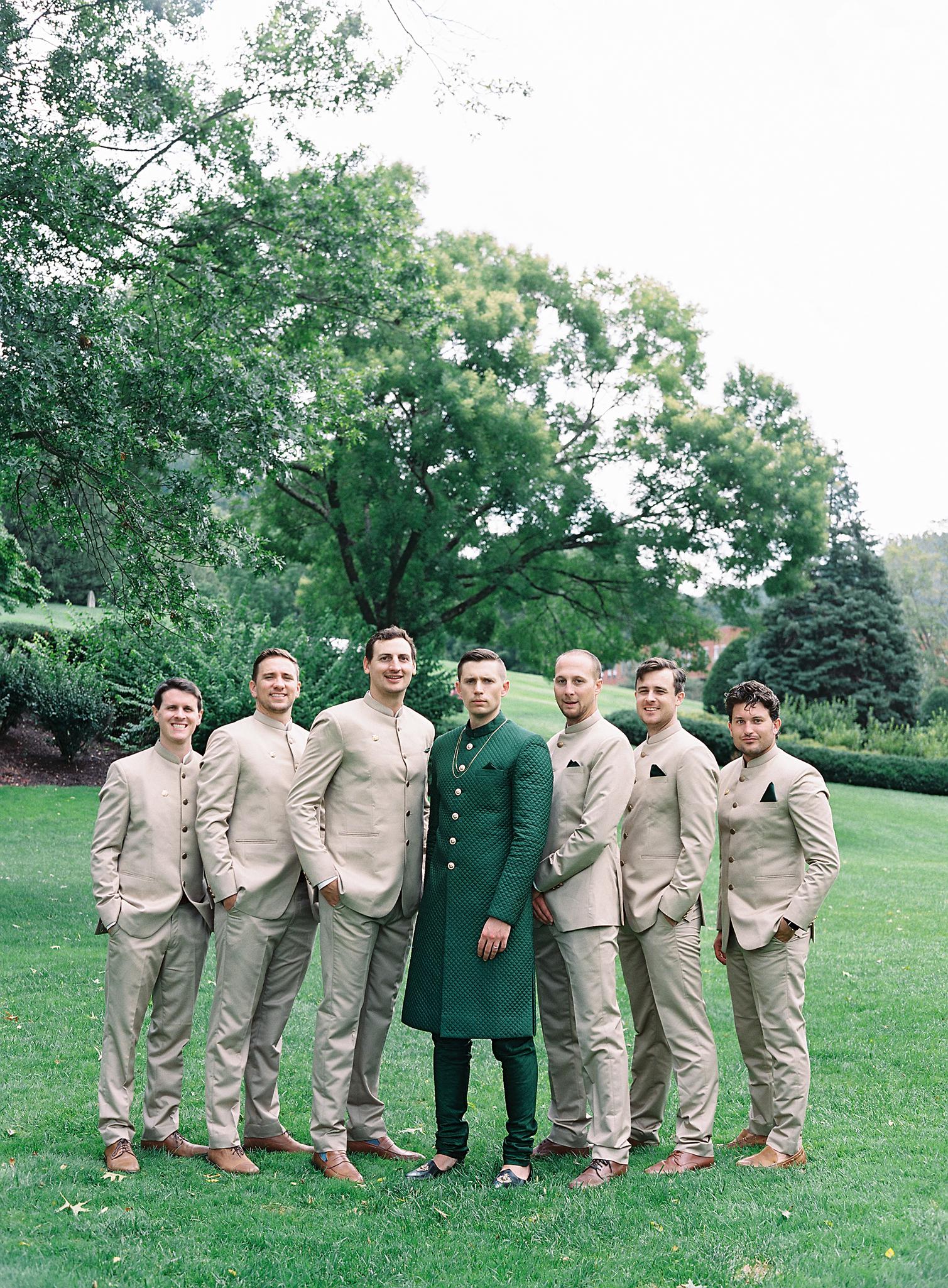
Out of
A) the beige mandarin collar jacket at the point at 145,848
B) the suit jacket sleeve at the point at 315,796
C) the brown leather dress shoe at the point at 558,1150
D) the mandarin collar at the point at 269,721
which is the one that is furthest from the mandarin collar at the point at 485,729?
the brown leather dress shoe at the point at 558,1150

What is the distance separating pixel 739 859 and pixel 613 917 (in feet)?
2.49

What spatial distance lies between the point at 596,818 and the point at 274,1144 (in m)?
2.19

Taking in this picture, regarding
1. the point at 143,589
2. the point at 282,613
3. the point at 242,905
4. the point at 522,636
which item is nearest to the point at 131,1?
the point at 143,589

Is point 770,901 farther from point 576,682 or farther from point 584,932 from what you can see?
point 576,682

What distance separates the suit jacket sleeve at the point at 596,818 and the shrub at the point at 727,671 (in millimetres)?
30200

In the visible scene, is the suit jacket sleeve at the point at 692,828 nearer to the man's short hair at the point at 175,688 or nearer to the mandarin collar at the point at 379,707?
the mandarin collar at the point at 379,707

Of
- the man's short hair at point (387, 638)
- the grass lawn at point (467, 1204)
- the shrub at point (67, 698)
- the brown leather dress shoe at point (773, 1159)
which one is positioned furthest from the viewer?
the shrub at point (67, 698)

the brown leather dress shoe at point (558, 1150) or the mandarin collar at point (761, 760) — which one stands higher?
the mandarin collar at point (761, 760)

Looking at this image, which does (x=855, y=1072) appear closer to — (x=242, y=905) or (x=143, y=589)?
(x=242, y=905)

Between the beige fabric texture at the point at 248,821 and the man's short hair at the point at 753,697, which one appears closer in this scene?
the beige fabric texture at the point at 248,821

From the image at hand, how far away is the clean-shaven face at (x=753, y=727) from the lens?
5.39 m

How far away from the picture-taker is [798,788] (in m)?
5.29

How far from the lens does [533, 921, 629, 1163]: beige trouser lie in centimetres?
495

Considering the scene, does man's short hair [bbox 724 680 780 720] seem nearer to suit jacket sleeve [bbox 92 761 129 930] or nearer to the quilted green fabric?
the quilted green fabric
